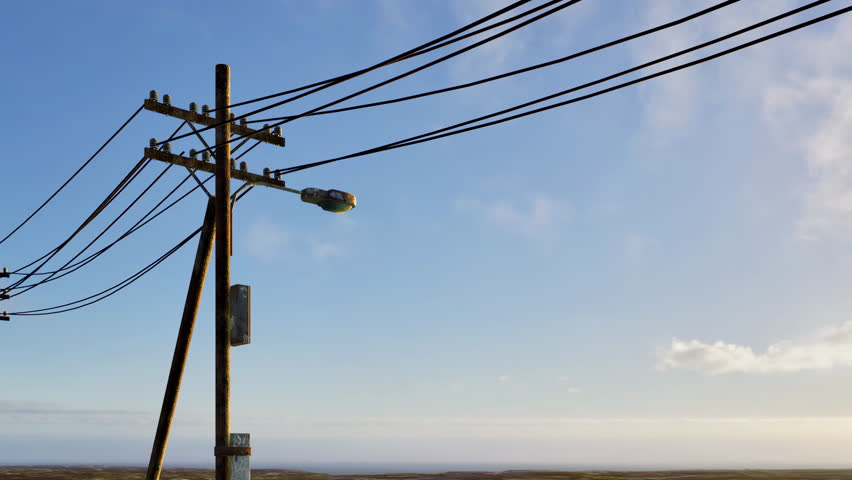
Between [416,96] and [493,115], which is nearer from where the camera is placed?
[493,115]

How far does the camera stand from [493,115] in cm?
1165

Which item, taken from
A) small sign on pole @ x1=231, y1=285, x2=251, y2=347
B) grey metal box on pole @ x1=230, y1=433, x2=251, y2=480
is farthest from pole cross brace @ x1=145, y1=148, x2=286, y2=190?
grey metal box on pole @ x1=230, y1=433, x2=251, y2=480

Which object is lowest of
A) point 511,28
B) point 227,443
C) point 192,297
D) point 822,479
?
point 822,479

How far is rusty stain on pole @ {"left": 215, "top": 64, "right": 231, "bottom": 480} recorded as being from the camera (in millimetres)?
13453

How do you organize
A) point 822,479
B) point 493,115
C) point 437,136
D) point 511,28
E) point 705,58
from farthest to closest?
point 822,479, point 437,136, point 493,115, point 511,28, point 705,58

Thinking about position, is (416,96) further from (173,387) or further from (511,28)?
(173,387)

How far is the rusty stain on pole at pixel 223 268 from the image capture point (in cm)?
1345

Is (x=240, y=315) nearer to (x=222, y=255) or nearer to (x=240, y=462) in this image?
(x=222, y=255)

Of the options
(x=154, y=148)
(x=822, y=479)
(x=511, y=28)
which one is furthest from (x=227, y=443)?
(x=822, y=479)

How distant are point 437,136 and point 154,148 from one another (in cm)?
631

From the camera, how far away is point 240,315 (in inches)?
549

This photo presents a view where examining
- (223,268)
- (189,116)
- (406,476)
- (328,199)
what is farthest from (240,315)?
(406,476)

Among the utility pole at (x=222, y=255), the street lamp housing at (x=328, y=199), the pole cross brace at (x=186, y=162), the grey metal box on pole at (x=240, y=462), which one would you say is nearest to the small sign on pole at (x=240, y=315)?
the utility pole at (x=222, y=255)

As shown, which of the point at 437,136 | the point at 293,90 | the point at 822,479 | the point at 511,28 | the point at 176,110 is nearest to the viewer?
the point at 511,28
